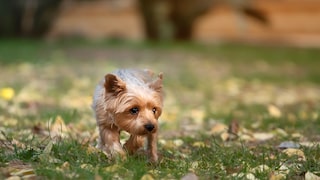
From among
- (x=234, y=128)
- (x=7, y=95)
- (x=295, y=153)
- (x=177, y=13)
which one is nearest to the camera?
(x=295, y=153)

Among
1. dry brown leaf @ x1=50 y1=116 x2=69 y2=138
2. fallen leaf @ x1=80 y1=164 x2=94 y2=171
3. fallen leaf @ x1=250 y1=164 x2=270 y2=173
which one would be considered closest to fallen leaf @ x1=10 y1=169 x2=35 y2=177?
fallen leaf @ x1=80 y1=164 x2=94 y2=171

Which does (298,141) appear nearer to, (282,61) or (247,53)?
(282,61)

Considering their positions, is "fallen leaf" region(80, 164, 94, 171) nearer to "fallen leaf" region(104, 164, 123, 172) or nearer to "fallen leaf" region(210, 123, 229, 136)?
"fallen leaf" region(104, 164, 123, 172)

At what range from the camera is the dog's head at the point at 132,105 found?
4.39 metres

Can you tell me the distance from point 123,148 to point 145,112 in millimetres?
437

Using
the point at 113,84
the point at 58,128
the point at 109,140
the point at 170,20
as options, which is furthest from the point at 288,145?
the point at 170,20

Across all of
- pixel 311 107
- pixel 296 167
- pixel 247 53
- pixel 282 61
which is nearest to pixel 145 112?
pixel 296 167

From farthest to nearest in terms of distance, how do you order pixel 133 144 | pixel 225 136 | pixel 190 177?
1. pixel 225 136
2. pixel 133 144
3. pixel 190 177

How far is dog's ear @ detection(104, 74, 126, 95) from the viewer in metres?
4.47

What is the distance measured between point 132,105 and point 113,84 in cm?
21

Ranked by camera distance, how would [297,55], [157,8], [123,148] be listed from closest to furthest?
[123,148] < [297,55] < [157,8]

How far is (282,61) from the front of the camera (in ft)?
50.0

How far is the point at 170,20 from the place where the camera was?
64.1ft

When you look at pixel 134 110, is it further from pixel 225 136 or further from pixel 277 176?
pixel 225 136
